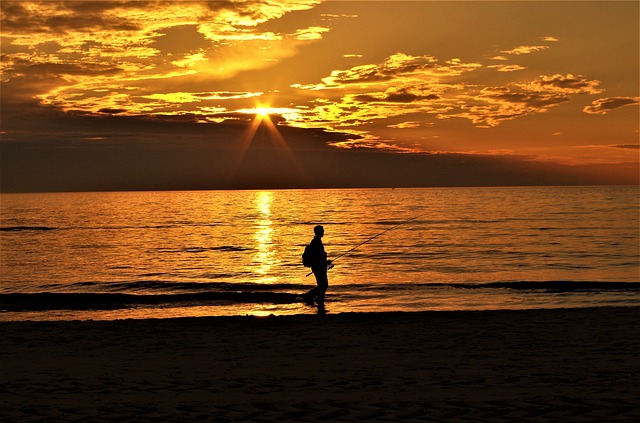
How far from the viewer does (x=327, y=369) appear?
420 inches

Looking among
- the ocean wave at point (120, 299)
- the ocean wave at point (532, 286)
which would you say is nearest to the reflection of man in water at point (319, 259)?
the ocean wave at point (120, 299)

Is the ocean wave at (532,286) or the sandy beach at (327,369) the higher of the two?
the sandy beach at (327,369)

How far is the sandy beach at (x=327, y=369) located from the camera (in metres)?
8.10

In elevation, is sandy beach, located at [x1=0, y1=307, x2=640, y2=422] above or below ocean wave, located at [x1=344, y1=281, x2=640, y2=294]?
above

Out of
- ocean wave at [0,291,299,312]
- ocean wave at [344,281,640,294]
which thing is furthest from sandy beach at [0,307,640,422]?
ocean wave at [344,281,640,294]

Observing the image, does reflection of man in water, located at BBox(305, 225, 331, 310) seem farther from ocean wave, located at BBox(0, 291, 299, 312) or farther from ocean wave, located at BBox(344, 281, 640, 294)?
ocean wave, located at BBox(344, 281, 640, 294)

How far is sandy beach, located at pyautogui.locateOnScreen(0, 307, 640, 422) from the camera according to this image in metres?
8.10

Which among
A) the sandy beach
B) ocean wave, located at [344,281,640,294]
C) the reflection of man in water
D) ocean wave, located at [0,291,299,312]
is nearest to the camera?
the sandy beach

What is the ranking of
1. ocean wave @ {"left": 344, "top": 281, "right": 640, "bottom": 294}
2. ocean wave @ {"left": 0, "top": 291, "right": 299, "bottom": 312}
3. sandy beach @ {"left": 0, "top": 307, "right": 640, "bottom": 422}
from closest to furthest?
sandy beach @ {"left": 0, "top": 307, "right": 640, "bottom": 422} → ocean wave @ {"left": 0, "top": 291, "right": 299, "bottom": 312} → ocean wave @ {"left": 344, "top": 281, "right": 640, "bottom": 294}

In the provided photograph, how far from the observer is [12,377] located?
33.6 ft

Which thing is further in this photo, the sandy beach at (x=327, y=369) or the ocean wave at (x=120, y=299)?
the ocean wave at (x=120, y=299)

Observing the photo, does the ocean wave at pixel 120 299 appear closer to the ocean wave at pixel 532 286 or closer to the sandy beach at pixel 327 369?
the ocean wave at pixel 532 286

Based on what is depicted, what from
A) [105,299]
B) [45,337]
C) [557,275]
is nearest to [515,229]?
[557,275]

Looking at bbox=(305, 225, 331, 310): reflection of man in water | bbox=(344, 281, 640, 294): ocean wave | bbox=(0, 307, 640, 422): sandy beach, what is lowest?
bbox=(344, 281, 640, 294): ocean wave
